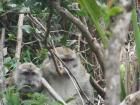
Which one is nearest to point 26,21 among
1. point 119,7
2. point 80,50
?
point 80,50

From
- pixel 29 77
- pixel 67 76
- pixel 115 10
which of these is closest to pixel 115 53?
pixel 115 10

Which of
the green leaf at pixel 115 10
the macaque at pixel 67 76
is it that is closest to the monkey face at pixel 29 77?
the macaque at pixel 67 76

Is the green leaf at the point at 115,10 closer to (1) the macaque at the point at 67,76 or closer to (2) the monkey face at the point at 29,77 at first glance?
(2) the monkey face at the point at 29,77

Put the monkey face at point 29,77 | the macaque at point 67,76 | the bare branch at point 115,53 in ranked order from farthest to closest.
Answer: the macaque at point 67,76, the monkey face at point 29,77, the bare branch at point 115,53

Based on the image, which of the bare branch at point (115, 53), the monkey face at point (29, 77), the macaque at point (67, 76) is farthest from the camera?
the macaque at point (67, 76)

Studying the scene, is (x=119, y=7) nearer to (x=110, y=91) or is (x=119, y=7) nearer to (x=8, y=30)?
(x=110, y=91)

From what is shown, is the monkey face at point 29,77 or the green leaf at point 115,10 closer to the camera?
the green leaf at point 115,10

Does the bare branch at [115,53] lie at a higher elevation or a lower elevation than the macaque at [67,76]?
higher

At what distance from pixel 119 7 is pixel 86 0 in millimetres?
444

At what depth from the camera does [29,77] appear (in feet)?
16.1

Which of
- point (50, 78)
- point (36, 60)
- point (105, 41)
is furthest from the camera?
point (36, 60)

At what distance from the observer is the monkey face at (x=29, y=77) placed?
471 centimetres

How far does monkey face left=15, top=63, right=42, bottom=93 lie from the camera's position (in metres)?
4.71

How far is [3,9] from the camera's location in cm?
450
